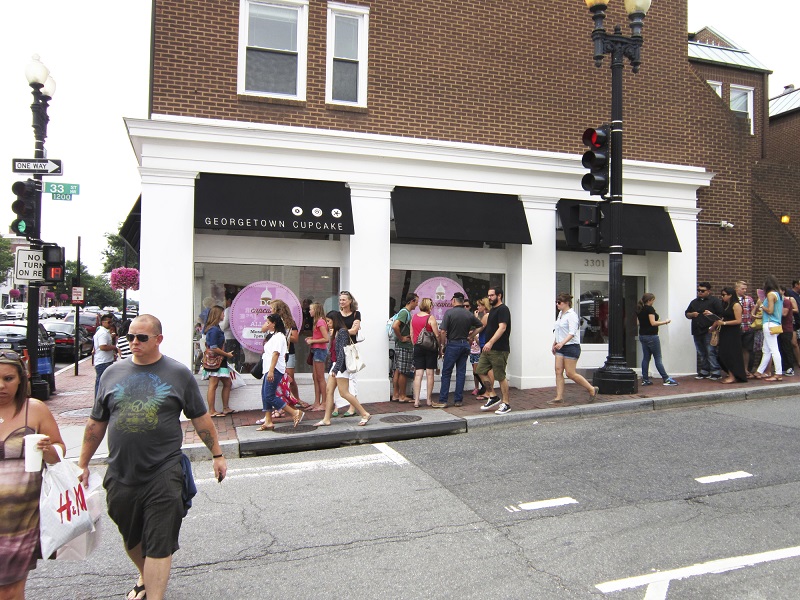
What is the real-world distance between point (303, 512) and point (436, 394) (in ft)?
18.8

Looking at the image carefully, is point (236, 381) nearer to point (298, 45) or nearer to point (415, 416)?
point (415, 416)

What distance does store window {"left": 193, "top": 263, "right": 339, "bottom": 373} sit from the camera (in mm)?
10078

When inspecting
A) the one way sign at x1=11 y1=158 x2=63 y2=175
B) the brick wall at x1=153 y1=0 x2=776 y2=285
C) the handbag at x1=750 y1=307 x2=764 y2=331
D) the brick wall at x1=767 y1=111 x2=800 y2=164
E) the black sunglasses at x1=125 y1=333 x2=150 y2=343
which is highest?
the brick wall at x1=767 y1=111 x2=800 y2=164

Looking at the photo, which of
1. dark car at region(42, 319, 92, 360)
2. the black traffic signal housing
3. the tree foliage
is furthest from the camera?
the tree foliage

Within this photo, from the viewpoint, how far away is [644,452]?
6898 mm

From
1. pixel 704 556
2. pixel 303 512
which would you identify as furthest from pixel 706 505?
pixel 303 512

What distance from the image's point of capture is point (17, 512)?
3.11 m

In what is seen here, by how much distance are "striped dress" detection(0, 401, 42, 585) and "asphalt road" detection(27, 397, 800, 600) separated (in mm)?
1017

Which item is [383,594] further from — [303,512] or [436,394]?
[436,394]

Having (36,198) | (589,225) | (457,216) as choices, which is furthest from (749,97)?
(36,198)

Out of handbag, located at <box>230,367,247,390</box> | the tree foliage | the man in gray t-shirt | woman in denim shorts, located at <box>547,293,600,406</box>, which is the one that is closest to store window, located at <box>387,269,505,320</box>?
woman in denim shorts, located at <box>547,293,600,406</box>

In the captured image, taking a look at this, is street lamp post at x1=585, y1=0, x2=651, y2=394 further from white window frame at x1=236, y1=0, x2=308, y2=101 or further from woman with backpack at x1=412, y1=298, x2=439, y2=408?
white window frame at x1=236, y1=0, x2=308, y2=101

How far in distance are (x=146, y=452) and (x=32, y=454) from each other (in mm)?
576

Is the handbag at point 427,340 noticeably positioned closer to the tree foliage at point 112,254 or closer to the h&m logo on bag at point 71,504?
the h&m logo on bag at point 71,504
